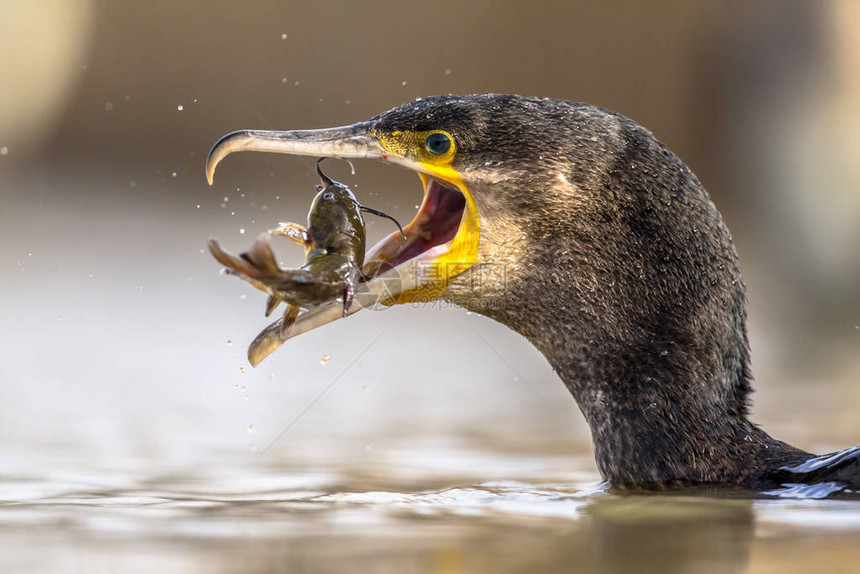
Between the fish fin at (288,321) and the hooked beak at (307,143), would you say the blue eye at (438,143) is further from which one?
the fish fin at (288,321)

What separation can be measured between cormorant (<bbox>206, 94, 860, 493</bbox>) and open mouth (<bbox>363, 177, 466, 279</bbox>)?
3 cm

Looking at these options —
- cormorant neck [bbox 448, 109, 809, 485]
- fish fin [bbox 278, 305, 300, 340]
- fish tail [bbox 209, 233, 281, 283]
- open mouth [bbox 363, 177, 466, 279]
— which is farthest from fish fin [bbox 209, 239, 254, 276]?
cormorant neck [bbox 448, 109, 809, 485]

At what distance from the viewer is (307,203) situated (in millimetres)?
13125

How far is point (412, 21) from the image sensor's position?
14.2 metres

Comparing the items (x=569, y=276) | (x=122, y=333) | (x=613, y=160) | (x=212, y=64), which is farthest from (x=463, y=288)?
(x=212, y=64)

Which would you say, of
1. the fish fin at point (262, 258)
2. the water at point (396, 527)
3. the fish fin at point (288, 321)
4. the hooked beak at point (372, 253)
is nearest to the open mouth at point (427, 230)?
the hooked beak at point (372, 253)

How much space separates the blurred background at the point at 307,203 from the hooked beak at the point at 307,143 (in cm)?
125

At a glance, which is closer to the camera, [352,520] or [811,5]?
[352,520]

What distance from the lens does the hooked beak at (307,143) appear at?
396 cm

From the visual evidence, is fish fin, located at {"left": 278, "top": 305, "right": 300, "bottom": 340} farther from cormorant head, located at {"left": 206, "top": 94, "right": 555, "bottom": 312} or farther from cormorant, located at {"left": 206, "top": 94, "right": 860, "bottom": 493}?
cormorant head, located at {"left": 206, "top": 94, "right": 555, "bottom": 312}

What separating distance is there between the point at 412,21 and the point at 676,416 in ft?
35.1

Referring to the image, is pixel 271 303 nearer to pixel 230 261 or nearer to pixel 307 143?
pixel 230 261

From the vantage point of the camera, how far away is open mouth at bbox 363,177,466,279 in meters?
4.22

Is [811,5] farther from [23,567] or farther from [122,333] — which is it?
[23,567]
